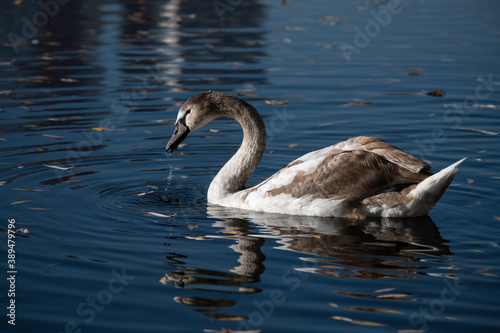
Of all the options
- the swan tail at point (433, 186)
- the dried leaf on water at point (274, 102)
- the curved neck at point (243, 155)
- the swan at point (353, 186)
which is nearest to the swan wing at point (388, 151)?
the swan at point (353, 186)

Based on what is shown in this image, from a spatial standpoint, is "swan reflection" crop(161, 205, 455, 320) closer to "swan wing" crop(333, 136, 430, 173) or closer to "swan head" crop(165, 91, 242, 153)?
"swan wing" crop(333, 136, 430, 173)

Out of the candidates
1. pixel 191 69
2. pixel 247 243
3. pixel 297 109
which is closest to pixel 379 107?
pixel 297 109

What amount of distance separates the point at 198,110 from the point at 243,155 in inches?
32.2

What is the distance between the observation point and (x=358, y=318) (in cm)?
650

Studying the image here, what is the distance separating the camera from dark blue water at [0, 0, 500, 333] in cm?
685

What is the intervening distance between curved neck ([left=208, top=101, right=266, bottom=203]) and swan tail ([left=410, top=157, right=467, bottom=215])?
2182 millimetres

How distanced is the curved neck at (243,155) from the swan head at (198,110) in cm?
10

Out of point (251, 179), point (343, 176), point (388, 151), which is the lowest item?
point (251, 179)

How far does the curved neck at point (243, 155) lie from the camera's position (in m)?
10.1

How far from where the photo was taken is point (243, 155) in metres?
10.2

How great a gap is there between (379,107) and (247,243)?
6841 mm

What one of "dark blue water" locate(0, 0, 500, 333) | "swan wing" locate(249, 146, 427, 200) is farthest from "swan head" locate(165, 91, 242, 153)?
"swan wing" locate(249, 146, 427, 200)

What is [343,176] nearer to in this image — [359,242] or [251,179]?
[359,242]

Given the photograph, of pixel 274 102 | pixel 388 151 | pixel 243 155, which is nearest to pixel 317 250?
pixel 388 151
